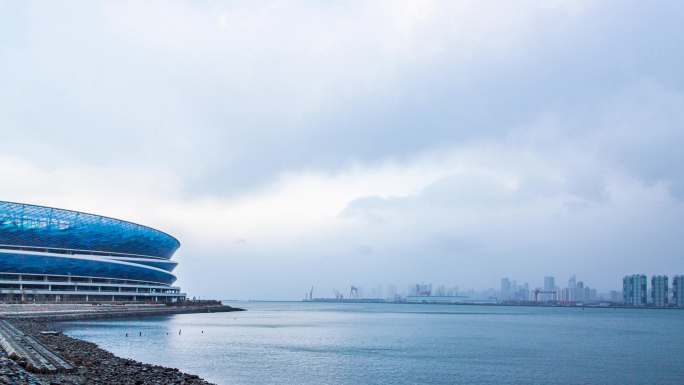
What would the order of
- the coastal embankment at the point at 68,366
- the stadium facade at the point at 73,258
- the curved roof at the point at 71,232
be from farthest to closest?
the curved roof at the point at 71,232 → the stadium facade at the point at 73,258 → the coastal embankment at the point at 68,366

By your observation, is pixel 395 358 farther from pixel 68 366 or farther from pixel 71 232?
pixel 71 232

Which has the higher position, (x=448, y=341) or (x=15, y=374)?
(x=15, y=374)

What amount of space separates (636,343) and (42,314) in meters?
66.4

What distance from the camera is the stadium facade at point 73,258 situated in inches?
3861

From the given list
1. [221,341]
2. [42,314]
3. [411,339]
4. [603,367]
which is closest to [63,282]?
[42,314]

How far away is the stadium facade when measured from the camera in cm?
9806

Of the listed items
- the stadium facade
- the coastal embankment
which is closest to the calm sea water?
the coastal embankment

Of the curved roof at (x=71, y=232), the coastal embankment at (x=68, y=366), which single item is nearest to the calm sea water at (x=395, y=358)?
the coastal embankment at (x=68, y=366)

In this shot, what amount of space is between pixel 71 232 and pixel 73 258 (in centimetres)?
565

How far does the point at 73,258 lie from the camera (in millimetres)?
103375

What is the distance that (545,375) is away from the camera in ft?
129

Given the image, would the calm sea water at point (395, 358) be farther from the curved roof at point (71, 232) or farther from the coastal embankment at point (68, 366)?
the curved roof at point (71, 232)

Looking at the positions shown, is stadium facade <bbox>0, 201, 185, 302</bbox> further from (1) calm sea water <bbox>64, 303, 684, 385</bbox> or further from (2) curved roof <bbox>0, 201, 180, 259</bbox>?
(1) calm sea water <bbox>64, 303, 684, 385</bbox>

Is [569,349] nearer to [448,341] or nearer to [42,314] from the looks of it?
[448,341]
